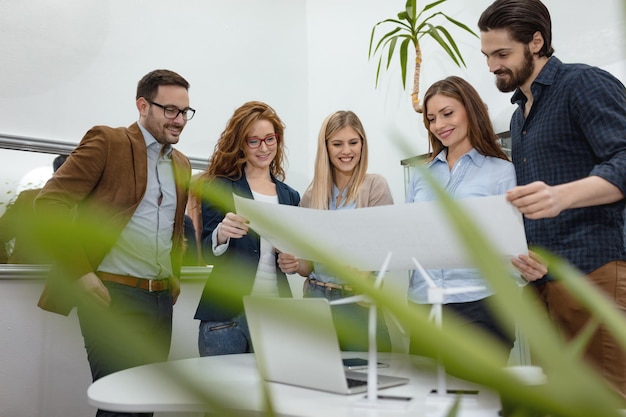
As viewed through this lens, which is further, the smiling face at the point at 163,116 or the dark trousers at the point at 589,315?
the smiling face at the point at 163,116

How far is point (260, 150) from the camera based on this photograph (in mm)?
2510

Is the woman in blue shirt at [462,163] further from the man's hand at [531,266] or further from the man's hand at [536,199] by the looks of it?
the man's hand at [536,199]

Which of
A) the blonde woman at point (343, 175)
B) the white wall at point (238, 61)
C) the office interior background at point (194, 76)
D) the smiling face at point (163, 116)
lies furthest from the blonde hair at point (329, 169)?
the office interior background at point (194, 76)

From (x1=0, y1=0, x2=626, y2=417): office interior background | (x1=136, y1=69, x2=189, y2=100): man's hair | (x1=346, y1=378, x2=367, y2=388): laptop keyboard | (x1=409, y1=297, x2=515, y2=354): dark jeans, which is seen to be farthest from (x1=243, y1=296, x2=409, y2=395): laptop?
(x1=136, y1=69, x2=189, y2=100): man's hair

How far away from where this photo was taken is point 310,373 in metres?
1.31

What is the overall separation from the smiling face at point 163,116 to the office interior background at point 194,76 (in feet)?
2.07

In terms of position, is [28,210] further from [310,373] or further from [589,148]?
[589,148]

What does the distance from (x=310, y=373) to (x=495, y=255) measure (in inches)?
48.4

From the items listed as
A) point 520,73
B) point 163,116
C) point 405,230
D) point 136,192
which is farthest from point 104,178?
point 520,73

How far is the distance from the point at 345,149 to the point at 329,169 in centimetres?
11

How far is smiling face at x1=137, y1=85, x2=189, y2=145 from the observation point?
8.32 ft

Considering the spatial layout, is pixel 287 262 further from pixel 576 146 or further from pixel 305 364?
pixel 576 146

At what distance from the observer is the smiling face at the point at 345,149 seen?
2463 mm

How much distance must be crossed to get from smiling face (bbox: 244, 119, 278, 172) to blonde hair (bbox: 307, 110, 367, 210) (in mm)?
208
